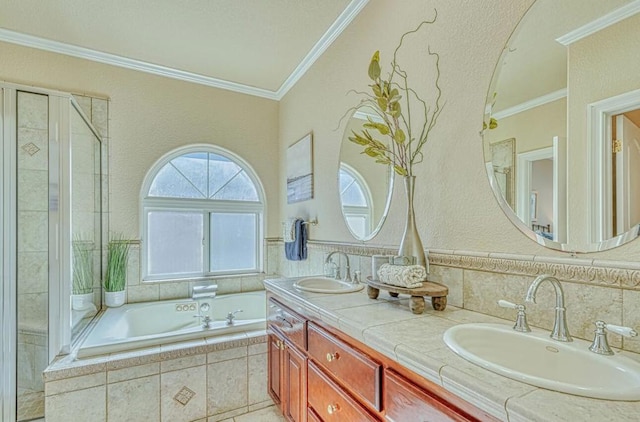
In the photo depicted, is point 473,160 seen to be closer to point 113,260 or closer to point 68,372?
point 68,372

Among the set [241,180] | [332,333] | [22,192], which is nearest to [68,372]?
[22,192]

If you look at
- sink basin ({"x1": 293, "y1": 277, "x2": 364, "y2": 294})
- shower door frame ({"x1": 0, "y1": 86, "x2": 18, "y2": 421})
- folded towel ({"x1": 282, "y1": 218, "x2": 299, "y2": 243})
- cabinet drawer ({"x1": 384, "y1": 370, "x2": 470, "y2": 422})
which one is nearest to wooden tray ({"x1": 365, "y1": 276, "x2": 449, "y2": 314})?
cabinet drawer ({"x1": 384, "y1": 370, "x2": 470, "y2": 422})

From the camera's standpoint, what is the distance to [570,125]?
0.99 meters

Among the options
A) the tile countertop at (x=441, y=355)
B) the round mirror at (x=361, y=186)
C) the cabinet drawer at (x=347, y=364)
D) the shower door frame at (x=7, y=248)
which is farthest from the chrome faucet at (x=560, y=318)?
the shower door frame at (x=7, y=248)

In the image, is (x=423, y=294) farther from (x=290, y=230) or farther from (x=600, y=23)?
(x=290, y=230)

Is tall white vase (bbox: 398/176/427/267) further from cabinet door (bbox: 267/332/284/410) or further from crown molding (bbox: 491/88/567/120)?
cabinet door (bbox: 267/332/284/410)

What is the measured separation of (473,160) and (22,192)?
257 cm

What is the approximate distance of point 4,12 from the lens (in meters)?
2.18

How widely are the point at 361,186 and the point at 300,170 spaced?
3.28 feet

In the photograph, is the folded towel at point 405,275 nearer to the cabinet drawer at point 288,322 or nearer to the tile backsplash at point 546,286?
the tile backsplash at point 546,286

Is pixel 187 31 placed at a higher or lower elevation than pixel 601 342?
higher

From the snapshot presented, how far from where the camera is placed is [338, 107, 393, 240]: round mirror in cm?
187

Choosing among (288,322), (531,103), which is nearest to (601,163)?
(531,103)

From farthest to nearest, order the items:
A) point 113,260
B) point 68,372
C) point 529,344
A: point 113,260 < point 68,372 < point 529,344
